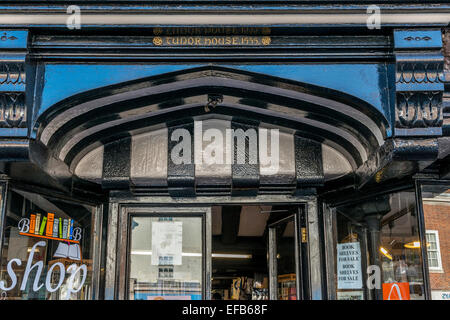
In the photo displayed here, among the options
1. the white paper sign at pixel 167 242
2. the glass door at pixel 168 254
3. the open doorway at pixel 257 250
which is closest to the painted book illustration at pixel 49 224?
the glass door at pixel 168 254

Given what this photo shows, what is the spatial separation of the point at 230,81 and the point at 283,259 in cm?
270

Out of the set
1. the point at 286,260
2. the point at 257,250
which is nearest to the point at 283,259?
the point at 286,260

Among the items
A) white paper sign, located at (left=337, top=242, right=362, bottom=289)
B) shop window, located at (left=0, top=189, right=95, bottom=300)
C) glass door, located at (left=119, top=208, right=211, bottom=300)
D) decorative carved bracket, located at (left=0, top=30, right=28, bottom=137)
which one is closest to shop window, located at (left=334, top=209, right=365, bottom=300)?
white paper sign, located at (left=337, top=242, right=362, bottom=289)

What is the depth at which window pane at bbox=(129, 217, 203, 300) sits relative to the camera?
5.63 meters

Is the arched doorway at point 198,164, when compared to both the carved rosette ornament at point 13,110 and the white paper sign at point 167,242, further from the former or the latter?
the carved rosette ornament at point 13,110

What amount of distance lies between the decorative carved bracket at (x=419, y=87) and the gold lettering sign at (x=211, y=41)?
3.85 feet

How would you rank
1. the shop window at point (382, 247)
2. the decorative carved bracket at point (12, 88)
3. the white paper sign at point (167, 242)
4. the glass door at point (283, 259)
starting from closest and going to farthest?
1. the decorative carved bracket at point (12, 88)
2. the shop window at point (382, 247)
3. the white paper sign at point (167, 242)
4. the glass door at point (283, 259)

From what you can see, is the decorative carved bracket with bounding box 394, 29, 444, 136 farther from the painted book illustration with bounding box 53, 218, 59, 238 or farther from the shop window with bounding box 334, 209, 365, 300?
the painted book illustration with bounding box 53, 218, 59, 238

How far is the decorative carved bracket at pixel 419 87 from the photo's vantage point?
431cm

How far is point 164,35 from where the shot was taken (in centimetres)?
451

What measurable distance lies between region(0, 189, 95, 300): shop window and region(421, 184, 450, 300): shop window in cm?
351

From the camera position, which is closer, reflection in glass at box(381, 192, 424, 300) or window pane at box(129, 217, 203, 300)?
reflection in glass at box(381, 192, 424, 300)

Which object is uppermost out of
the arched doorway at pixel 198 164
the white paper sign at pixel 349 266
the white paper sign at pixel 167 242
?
the arched doorway at pixel 198 164

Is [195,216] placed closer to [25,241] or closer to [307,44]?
[25,241]
